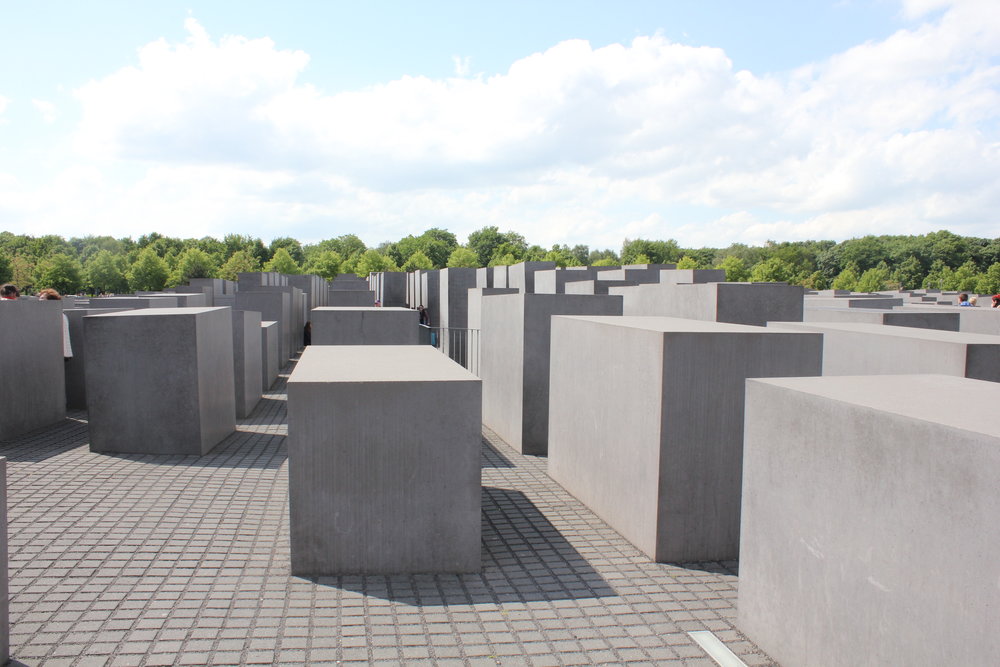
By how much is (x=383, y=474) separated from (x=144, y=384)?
5016 millimetres

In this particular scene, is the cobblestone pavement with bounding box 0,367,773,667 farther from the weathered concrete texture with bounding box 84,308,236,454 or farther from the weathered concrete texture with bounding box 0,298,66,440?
the weathered concrete texture with bounding box 0,298,66,440

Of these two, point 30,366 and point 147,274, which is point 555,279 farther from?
point 147,274

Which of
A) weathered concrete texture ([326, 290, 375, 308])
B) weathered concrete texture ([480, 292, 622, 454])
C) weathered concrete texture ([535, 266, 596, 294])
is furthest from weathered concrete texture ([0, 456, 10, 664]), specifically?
weathered concrete texture ([326, 290, 375, 308])

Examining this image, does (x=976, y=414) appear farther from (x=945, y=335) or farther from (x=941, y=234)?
(x=941, y=234)

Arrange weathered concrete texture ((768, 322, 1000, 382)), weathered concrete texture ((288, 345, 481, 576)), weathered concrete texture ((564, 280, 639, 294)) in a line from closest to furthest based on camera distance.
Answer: weathered concrete texture ((288, 345, 481, 576)) → weathered concrete texture ((768, 322, 1000, 382)) → weathered concrete texture ((564, 280, 639, 294))

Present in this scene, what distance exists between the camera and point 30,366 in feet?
33.2

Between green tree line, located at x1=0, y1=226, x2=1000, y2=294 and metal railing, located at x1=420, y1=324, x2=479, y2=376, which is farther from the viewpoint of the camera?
green tree line, located at x1=0, y1=226, x2=1000, y2=294

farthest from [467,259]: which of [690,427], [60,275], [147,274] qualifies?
[690,427]

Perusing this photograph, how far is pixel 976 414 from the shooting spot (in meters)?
3.34

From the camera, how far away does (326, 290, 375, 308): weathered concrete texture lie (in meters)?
22.0

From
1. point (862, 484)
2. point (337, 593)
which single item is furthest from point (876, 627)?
point (337, 593)

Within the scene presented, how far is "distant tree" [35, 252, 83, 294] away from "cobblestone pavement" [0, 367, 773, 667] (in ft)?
162

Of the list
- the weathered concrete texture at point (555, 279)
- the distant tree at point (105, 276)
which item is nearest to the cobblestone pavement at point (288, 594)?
the weathered concrete texture at point (555, 279)

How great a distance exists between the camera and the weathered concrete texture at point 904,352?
6.13 meters
